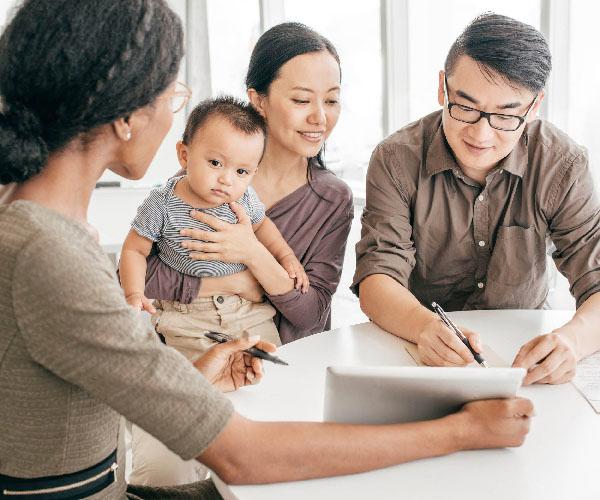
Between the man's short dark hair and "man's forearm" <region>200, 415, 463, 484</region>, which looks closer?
"man's forearm" <region>200, 415, 463, 484</region>

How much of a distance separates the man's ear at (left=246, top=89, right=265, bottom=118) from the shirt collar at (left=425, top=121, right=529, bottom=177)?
576 millimetres

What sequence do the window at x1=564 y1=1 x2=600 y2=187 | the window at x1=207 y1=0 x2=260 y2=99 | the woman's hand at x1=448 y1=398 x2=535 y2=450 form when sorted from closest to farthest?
the woman's hand at x1=448 y1=398 x2=535 y2=450, the window at x1=564 y1=1 x2=600 y2=187, the window at x1=207 y1=0 x2=260 y2=99

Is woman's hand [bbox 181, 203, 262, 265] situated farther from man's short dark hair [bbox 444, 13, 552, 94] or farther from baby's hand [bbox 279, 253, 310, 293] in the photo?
man's short dark hair [bbox 444, 13, 552, 94]

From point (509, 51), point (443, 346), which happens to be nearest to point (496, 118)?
point (509, 51)

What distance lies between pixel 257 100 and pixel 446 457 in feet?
4.89

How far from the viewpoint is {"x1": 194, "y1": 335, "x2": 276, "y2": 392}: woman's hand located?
133 cm

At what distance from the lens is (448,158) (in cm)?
198

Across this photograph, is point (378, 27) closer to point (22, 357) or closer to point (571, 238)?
point (571, 238)

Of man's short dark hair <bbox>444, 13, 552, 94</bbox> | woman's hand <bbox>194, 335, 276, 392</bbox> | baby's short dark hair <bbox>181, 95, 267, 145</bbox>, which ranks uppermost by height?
man's short dark hair <bbox>444, 13, 552, 94</bbox>

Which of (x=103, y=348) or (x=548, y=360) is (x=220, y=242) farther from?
(x=103, y=348)

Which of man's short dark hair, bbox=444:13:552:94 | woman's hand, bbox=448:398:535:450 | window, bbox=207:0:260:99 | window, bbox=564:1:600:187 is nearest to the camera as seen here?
woman's hand, bbox=448:398:535:450

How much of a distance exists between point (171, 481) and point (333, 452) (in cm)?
76

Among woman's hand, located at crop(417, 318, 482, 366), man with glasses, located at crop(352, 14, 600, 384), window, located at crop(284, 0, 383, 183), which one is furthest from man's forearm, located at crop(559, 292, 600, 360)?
window, located at crop(284, 0, 383, 183)

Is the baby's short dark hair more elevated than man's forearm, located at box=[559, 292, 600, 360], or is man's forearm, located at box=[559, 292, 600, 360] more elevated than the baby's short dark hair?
the baby's short dark hair
